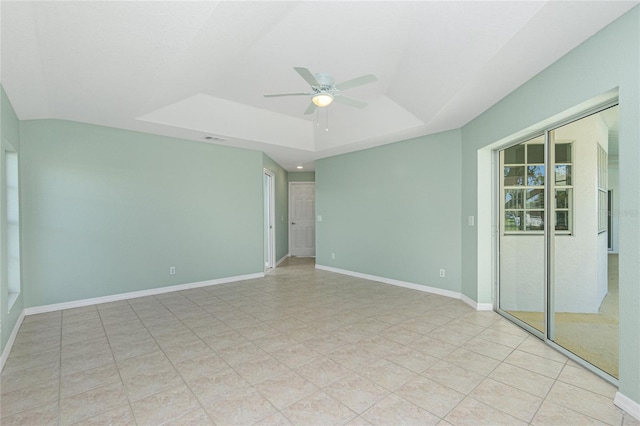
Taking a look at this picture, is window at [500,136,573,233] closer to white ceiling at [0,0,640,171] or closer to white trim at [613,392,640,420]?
white ceiling at [0,0,640,171]

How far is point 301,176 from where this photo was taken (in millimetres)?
8695

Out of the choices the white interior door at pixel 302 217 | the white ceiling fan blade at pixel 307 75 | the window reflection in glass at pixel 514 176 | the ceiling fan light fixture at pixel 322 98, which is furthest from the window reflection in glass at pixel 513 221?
the white interior door at pixel 302 217

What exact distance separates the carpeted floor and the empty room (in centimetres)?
2

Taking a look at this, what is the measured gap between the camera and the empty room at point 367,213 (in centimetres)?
202

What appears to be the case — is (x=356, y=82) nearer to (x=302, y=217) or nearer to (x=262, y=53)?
(x=262, y=53)

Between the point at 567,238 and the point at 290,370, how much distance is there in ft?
9.22

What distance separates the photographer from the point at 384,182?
5500 millimetres

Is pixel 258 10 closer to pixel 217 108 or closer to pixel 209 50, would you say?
pixel 209 50

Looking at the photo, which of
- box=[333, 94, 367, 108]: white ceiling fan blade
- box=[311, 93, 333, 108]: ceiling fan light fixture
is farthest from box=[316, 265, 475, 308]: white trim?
box=[311, 93, 333, 108]: ceiling fan light fixture

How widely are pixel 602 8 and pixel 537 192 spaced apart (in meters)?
1.79

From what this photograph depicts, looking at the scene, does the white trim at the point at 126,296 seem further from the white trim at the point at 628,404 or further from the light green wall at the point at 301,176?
the white trim at the point at 628,404

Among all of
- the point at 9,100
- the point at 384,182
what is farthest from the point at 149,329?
the point at 384,182

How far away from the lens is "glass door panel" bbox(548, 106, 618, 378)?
93.4 inches

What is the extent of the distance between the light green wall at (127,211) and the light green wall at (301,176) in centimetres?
283
